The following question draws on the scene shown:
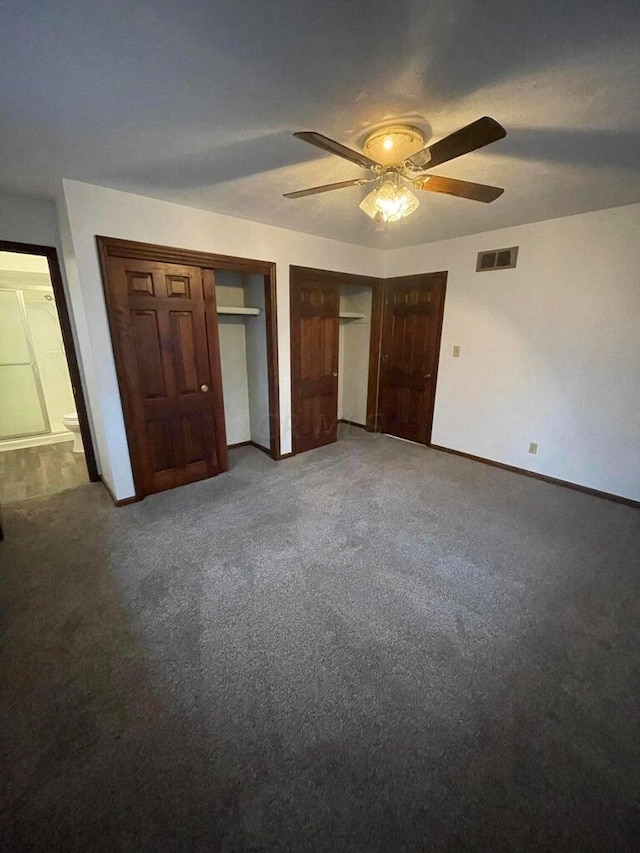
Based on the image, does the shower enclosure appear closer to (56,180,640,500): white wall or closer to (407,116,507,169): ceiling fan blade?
(56,180,640,500): white wall

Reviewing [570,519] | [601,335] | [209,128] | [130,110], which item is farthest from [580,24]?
[570,519]

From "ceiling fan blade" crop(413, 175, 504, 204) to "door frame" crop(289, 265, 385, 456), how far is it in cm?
189

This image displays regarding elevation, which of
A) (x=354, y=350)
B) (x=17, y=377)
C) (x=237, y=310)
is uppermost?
(x=237, y=310)

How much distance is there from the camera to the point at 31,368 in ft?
14.7

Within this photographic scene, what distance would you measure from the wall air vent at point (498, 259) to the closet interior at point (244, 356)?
2.27 meters

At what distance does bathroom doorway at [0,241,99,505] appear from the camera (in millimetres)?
3719

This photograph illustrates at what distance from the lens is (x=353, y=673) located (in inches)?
58.8

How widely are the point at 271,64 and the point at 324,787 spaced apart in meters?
2.57

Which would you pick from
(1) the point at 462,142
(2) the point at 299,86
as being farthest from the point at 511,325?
(2) the point at 299,86

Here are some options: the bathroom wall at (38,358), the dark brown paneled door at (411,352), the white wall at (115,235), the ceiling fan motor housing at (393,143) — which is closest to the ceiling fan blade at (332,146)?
the ceiling fan motor housing at (393,143)

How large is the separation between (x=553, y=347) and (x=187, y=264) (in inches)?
133

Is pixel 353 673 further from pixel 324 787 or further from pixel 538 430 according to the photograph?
pixel 538 430

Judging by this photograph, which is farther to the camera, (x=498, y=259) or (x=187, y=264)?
(x=498, y=259)

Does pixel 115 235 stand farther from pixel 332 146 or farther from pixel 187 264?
pixel 332 146
